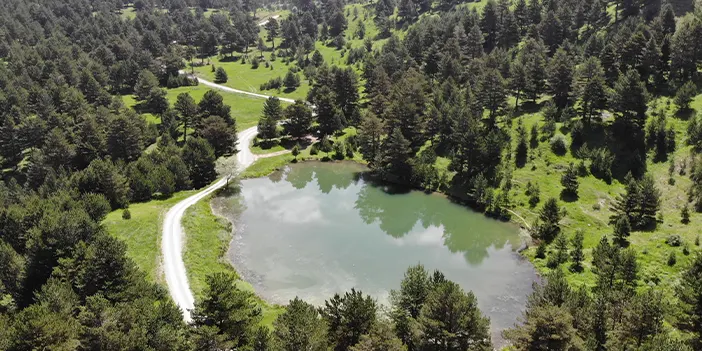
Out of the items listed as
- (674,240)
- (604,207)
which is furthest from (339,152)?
(674,240)

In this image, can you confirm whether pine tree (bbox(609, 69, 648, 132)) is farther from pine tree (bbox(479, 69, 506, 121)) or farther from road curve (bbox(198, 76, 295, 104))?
road curve (bbox(198, 76, 295, 104))

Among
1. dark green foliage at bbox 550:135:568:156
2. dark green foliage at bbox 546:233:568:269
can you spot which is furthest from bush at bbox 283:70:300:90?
dark green foliage at bbox 546:233:568:269

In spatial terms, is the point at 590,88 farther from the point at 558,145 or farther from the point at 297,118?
the point at 297,118

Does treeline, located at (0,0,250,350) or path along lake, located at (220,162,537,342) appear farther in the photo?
path along lake, located at (220,162,537,342)

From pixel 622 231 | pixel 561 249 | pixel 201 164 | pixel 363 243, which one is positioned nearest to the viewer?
pixel 561 249

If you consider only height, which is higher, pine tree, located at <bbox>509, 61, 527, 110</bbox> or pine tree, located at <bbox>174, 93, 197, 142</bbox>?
pine tree, located at <bbox>509, 61, 527, 110</bbox>

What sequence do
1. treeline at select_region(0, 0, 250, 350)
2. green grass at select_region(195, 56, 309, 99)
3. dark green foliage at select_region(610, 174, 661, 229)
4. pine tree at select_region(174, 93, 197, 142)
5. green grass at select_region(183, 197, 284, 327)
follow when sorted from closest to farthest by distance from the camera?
1. treeline at select_region(0, 0, 250, 350)
2. green grass at select_region(183, 197, 284, 327)
3. dark green foliage at select_region(610, 174, 661, 229)
4. pine tree at select_region(174, 93, 197, 142)
5. green grass at select_region(195, 56, 309, 99)

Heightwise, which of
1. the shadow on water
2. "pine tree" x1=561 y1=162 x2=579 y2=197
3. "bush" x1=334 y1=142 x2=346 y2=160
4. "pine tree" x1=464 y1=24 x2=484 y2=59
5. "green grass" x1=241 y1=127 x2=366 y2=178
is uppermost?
"pine tree" x1=464 y1=24 x2=484 y2=59
